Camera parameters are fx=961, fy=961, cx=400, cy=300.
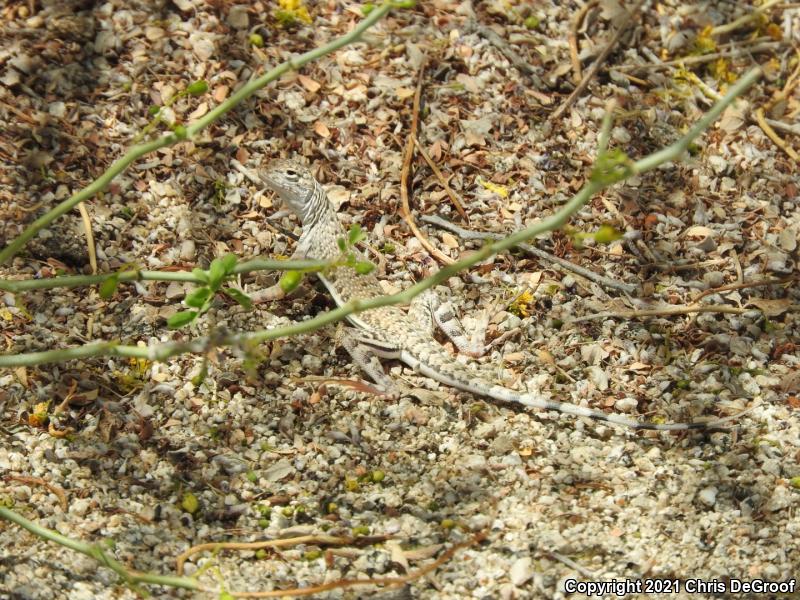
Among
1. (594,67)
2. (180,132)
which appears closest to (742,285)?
(594,67)

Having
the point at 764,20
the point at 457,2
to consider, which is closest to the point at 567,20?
the point at 457,2

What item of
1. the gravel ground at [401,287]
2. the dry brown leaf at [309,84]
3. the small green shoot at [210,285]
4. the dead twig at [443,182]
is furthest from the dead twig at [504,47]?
the small green shoot at [210,285]

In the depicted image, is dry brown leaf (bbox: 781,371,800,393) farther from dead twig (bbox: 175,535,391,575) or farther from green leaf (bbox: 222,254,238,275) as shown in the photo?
green leaf (bbox: 222,254,238,275)

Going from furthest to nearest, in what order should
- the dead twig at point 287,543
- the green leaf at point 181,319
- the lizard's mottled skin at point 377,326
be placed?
1. the lizard's mottled skin at point 377,326
2. the dead twig at point 287,543
3. the green leaf at point 181,319

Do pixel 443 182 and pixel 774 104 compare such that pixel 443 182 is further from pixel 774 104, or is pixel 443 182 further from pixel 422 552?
pixel 422 552

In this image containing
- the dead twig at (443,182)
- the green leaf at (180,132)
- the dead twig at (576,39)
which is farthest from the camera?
the dead twig at (576,39)

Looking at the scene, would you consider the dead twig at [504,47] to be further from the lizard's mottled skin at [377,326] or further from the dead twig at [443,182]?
the lizard's mottled skin at [377,326]

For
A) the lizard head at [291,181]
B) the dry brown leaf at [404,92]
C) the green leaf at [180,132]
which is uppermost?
the green leaf at [180,132]

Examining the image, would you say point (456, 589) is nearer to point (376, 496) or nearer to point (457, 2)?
point (376, 496)
